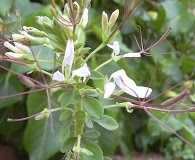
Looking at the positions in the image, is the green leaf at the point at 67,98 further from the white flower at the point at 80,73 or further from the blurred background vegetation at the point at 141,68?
the blurred background vegetation at the point at 141,68

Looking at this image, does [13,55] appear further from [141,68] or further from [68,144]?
[141,68]

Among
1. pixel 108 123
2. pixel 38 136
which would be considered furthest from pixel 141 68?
pixel 108 123

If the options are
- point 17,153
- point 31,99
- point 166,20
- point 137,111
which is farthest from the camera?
point 137,111

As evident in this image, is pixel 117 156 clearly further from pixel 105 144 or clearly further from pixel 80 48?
pixel 80 48

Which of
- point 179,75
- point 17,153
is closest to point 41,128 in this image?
point 17,153

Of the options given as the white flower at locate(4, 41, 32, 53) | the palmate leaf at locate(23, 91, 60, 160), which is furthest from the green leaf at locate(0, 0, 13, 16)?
the white flower at locate(4, 41, 32, 53)
